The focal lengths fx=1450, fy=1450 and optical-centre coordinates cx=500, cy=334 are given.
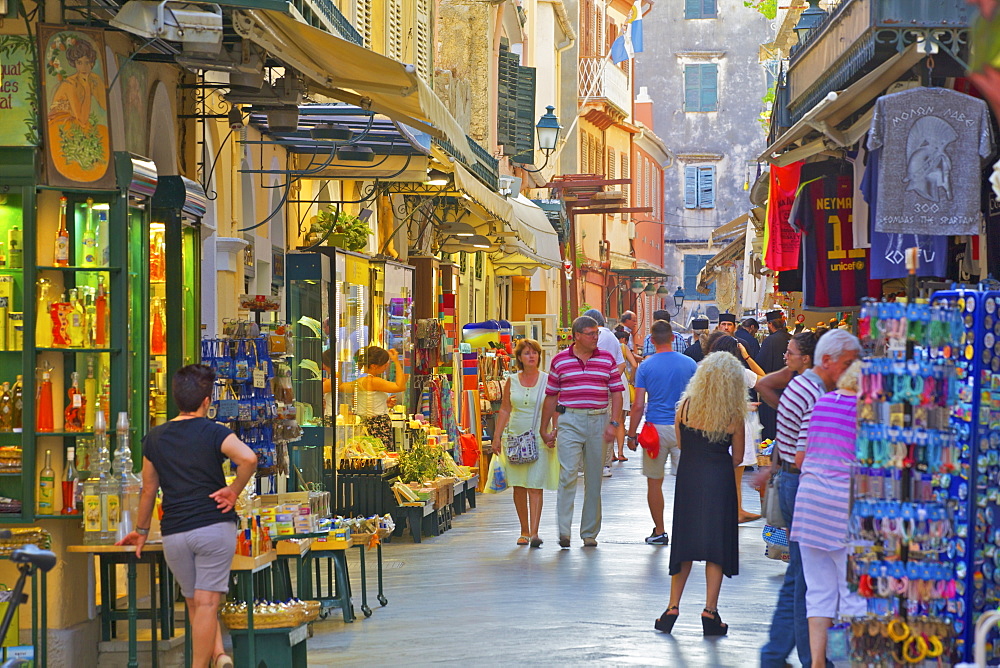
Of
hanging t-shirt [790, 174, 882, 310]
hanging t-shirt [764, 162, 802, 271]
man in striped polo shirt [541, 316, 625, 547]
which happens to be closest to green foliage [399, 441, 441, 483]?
man in striped polo shirt [541, 316, 625, 547]

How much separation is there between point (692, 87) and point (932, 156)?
57.7m

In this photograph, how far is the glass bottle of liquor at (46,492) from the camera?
8109mm

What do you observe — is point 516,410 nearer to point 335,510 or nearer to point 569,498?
point 569,498

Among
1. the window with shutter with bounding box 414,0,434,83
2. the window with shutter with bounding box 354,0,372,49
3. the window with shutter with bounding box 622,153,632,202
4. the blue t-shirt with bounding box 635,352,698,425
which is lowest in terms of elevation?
the blue t-shirt with bounding box 635,352,698,425

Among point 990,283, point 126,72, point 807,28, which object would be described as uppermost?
point 807,28

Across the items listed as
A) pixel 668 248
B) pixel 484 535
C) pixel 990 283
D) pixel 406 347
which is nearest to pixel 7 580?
pixel 990 283

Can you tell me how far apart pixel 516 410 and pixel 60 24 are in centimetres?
647

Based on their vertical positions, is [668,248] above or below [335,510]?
above

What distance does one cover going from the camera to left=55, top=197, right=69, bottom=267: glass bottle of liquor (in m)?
8.15

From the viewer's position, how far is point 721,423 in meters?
8.95

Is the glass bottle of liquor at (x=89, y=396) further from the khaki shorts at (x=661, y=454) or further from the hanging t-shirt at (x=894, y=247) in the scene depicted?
the khaki shorts at (x=661, y=454)

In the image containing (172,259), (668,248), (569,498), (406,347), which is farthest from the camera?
(668,248)

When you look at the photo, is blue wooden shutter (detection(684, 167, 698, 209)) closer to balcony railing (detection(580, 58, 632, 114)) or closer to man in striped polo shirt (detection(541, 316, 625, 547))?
balcony railing (detection(580, 58, 632, 114))

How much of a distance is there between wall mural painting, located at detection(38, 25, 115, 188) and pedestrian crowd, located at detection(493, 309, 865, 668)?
3803 millimetres
